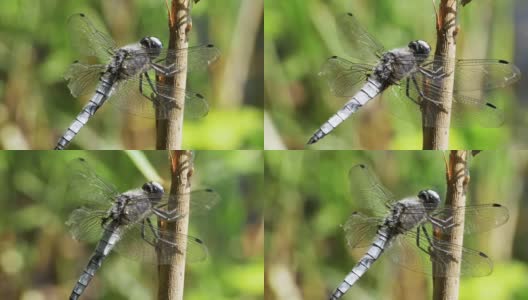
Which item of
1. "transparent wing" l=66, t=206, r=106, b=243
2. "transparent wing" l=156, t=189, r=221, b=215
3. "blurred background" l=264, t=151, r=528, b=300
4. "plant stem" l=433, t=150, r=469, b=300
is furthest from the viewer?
"blurred background" l=264, t=151, r=528, b=300

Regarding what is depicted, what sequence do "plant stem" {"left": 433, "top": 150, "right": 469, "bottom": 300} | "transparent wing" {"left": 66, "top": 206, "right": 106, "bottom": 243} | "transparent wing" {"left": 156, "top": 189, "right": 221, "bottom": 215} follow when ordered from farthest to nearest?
"transparent wing" {"left": 66, "top": 206, "right": 106, "bottom": 243}, "transparent wing" {"left": 156, "top": 189, "right": 221, "bottom": 215}, "plant stem" {"left": 433, "top": 150, "right": 469, "bottom": 300}

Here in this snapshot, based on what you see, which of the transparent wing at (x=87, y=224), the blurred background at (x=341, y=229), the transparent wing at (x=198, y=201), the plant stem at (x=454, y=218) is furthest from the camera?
the blurred background at (x=341, y=229)

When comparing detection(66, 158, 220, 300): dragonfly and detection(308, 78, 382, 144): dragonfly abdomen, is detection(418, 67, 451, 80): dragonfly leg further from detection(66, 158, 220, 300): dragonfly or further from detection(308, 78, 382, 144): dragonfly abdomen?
detection(66, 158, 220, 300): dragonfly

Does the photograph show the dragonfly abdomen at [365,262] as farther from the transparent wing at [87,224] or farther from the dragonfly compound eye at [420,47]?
the transparent wing at [87,224]

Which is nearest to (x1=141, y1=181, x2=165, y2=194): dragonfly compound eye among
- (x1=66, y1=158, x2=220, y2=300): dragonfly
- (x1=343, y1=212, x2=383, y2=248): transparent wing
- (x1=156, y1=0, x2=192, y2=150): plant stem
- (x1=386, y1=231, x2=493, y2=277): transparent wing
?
(x1=66, y1=158, x2=220, y2=300): dragonfly

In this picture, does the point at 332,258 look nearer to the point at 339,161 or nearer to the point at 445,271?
the point at 339,161

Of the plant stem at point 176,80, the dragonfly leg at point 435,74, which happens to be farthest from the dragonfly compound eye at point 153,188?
the dragonfly leg at point 435,74

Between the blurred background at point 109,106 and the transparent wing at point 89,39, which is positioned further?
the blurred background at point 109,106

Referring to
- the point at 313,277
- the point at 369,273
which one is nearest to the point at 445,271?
the point at 369,273

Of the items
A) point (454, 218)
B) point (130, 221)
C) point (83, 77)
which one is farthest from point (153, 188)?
point (454, 218)
